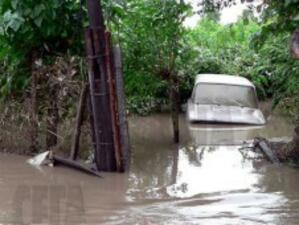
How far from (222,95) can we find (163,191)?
23.0 ft

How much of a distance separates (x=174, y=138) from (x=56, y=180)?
3.96 m

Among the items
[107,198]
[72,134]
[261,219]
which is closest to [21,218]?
[107,198]

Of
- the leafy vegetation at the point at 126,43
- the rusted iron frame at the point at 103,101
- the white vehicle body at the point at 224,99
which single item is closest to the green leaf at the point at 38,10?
the leafy vegetation at the point at 126,43

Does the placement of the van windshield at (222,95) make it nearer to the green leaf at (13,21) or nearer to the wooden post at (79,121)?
the wooden post at (79,121)

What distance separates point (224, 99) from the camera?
14430 millimetres

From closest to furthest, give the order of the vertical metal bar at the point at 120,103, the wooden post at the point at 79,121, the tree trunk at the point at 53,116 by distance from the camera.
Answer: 1. the vertical metal bar at the point at 120,103
2. the wooden post at the point at 79,121
3. the tree trunk at the point at 53,116

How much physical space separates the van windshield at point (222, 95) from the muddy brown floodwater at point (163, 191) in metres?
3.50

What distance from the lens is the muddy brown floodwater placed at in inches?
254

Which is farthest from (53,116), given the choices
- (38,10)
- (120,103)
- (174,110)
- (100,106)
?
(174,110)

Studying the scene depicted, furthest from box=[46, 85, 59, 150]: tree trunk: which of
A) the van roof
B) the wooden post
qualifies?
the van roof

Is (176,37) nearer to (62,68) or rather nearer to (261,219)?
(62,68)

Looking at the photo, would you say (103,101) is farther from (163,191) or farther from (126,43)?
(126,43)

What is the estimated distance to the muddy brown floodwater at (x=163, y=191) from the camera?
6.46m

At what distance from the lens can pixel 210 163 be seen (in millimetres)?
9547
